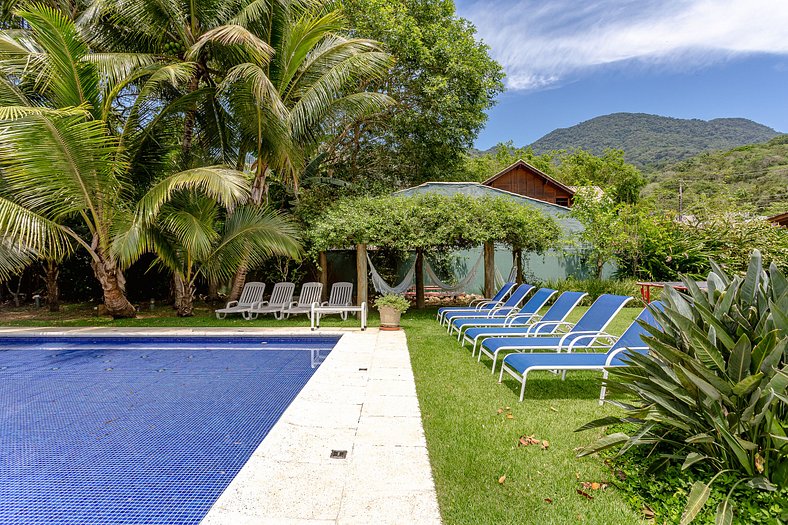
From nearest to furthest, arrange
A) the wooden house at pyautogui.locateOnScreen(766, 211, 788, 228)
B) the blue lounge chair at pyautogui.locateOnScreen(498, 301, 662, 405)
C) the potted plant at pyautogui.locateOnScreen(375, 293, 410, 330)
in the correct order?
1. the blue lounge chair at pyautogui.locateOnScreen(498, 301, 662, 405)
2. the potted plant at pyautogui.locateOnScreen(375, 293, 410, 330)
3. the wooden house at pyautogui.locateOnScreen(766, 211, 788, 228)

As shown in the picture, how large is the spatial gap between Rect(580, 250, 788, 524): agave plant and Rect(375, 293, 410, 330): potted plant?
Answer: 641 centimetres

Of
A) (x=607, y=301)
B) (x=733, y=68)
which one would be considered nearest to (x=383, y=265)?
(x=607, y=301)

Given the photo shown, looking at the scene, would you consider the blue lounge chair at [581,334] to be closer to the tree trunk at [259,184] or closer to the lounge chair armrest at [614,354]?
the lounge chair armrest at [614,354]

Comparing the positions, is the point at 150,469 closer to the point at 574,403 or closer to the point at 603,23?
the point at 574,403

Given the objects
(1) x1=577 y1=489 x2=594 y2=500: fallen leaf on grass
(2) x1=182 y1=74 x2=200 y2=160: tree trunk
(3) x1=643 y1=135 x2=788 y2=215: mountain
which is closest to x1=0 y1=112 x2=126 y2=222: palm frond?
(2) x1=182 y1=74 x2=200 y2=160: tree trunk

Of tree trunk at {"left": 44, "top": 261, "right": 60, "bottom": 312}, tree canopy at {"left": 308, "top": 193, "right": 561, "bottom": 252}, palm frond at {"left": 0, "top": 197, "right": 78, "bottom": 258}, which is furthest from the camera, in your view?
tree trunk at {"left": 44, "top": 261, "right": 60, "bottom": 312}

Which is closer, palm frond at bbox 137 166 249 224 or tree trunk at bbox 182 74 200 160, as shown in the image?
palm frond at bbox 137 166 249 224

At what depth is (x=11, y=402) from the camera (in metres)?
5.19

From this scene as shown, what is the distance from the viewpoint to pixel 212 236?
391 inches

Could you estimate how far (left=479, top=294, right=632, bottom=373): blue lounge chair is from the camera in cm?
557

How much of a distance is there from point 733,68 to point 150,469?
243ft

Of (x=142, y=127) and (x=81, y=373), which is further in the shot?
(x=142, y=127)

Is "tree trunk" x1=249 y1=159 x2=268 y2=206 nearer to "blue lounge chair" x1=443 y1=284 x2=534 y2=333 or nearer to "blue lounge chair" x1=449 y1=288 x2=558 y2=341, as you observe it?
"blue lounge chair" x1=443 y1=284 x2=534 y2=333

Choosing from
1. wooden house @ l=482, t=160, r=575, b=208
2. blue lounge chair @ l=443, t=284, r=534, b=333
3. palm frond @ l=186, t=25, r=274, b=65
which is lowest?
blue lounge chair @ l=443, t=284, r=534, b=333
